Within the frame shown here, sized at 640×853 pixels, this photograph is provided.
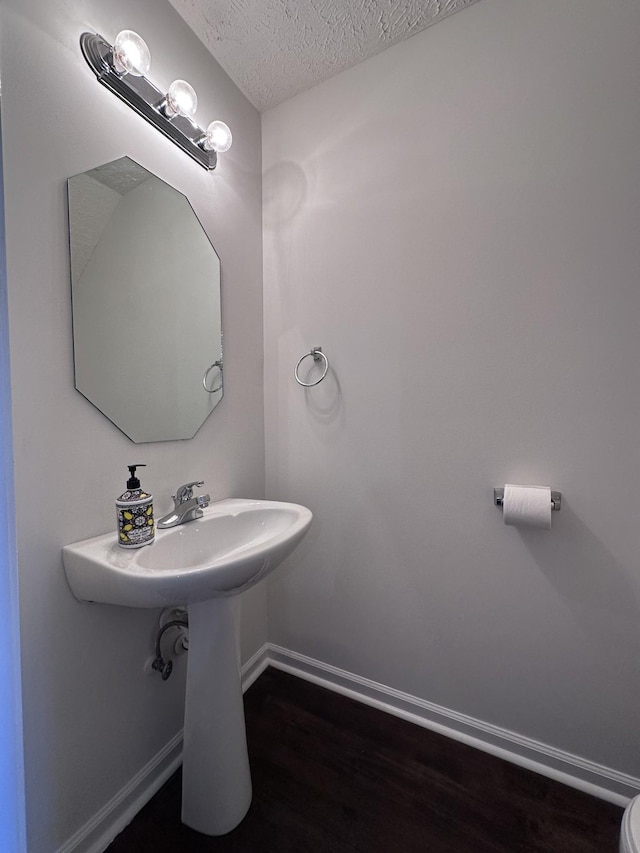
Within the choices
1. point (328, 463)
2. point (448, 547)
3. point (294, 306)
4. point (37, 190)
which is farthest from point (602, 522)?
point (37, 190)

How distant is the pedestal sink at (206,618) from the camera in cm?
80

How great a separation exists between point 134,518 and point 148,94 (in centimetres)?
118

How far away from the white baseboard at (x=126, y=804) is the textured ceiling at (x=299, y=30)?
2.39 meters

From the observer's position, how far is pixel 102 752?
0.96 m

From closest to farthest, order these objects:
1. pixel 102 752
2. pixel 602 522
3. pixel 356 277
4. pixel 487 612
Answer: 1. pixel 102 752
2. pixel 602 522
3. pixel 487 612
4. pixel 356 277

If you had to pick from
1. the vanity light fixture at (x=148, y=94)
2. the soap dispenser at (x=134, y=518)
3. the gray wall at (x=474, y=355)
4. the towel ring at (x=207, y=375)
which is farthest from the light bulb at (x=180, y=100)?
the soap dispenser at (x=134, y=518)

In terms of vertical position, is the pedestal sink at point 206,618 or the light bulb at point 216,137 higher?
the light bulb at point 216,137

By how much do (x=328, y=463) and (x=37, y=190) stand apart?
1.18m

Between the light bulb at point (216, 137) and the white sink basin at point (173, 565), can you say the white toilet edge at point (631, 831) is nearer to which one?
the white sink basin at point (173, 565)

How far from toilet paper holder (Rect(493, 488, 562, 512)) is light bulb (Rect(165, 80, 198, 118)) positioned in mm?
1525

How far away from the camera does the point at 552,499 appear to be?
1.09 metres

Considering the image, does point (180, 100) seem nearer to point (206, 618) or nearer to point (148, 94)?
point (148, 94)

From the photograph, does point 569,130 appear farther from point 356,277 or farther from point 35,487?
point 35,487

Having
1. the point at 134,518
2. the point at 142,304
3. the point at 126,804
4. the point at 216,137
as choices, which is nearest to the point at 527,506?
the point at 134,518
